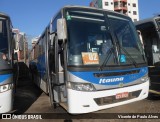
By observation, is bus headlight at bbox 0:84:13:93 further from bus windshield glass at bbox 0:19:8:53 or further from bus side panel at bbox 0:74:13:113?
bus windshield glass at bbox 0:19:8:53

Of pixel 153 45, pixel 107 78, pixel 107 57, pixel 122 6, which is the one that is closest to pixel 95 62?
pixel 107 57

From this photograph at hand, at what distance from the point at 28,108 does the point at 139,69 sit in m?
4.09

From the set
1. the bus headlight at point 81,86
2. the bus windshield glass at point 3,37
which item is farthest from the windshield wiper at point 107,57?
the bus windshield glass at point 3,37

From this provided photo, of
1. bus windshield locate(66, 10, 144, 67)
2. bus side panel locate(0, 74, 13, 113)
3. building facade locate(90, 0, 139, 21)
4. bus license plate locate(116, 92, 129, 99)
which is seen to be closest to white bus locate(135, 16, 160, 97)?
bus windshield locate(66, 10, 144, 67)

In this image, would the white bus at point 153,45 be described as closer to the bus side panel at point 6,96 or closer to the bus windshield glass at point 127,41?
the bus windshield glass at point 127,41

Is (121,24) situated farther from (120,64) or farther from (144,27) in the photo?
(144,27)

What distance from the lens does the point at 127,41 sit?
20.5ft

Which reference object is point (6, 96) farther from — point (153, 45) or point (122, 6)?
point (122, 6)

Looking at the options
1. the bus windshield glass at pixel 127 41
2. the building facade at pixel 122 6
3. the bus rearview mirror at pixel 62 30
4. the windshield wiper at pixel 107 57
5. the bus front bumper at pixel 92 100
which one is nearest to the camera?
the bus front bumper at pixel 92 100

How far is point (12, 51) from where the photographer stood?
598 cm

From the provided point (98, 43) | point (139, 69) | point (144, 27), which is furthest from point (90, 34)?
point (144, 27)

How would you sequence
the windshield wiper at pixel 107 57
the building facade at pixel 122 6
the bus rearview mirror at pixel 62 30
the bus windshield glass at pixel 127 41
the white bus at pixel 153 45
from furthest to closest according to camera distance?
the building facade at pixel 122 6 < the white bus at pixel 153 45 < the bus windshield glass at pixel 127 41 < the windshield wiper at pixel 107 57 < the bus rearview mirror at pixel 62 30

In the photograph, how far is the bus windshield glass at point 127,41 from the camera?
19.3 ft

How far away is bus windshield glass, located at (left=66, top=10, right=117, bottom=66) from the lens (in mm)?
5289
